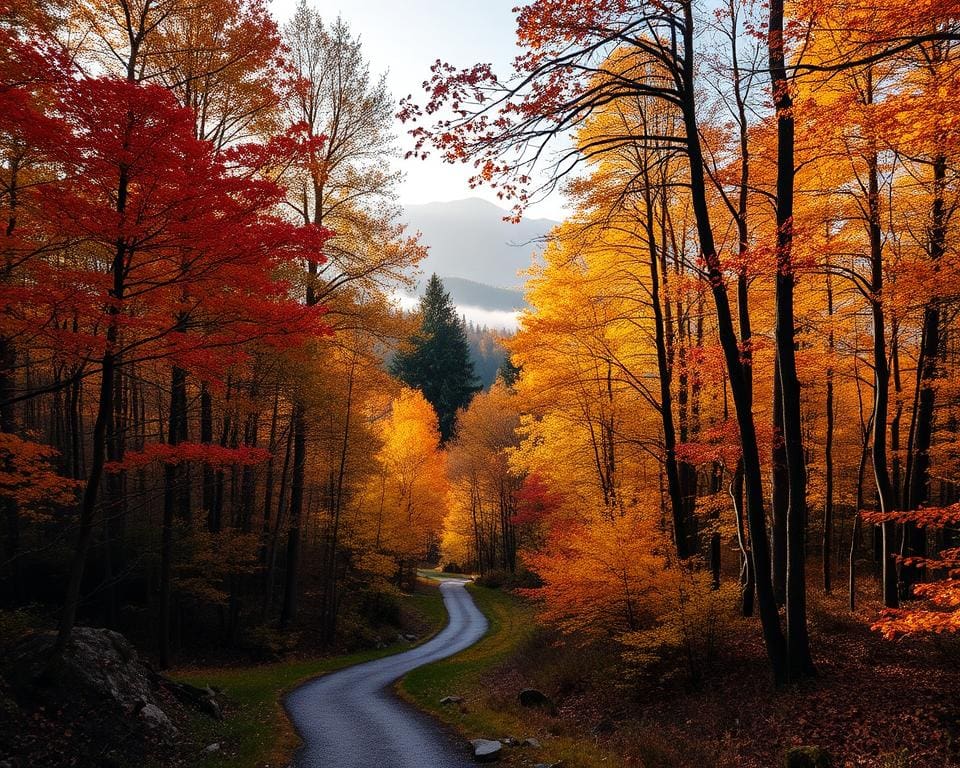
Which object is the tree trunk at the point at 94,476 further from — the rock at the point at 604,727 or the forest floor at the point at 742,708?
the rock at the point at 604,727

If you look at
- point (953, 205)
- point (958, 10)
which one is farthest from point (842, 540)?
point (958, 10)

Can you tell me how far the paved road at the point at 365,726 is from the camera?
355 inches

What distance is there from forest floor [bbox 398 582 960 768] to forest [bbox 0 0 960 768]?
64mm

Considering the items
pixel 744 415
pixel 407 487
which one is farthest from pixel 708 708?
pixel 407 487

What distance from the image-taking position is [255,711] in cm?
1181

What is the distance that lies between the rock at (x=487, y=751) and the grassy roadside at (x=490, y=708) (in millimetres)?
144

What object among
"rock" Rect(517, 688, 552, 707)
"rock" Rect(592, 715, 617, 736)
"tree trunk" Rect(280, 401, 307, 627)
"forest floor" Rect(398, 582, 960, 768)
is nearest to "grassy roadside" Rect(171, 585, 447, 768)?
"tree trunk" Rect(280, 401, 307, 627)

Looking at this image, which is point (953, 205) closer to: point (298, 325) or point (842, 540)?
point (298, 325)

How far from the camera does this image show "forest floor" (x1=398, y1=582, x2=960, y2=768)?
6.97 meters

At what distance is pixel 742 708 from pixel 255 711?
9.19 meters

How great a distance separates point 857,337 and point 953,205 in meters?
3.70

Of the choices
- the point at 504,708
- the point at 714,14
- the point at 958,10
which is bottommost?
the point at 504,708

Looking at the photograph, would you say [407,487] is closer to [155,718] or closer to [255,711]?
[255,711]

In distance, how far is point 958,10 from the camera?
5191 millimetres
